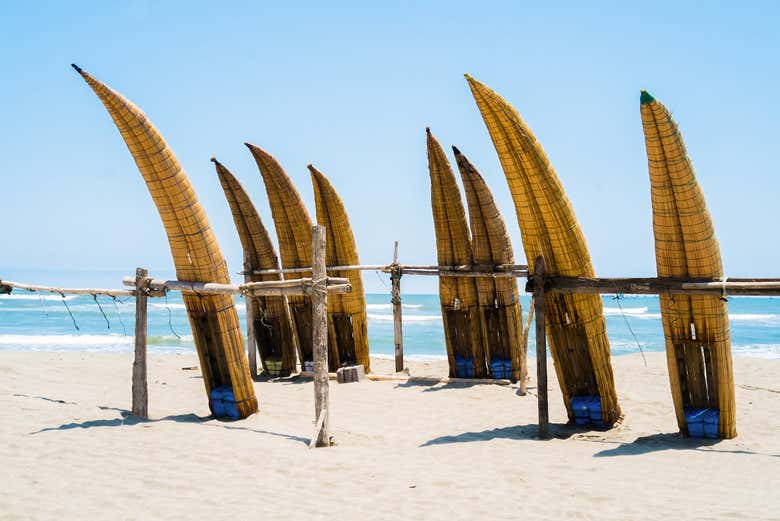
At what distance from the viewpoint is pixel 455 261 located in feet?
40.4

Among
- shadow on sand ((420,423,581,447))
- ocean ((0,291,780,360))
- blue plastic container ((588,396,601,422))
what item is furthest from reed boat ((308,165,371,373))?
blue plastic container ((588,396,601,422))

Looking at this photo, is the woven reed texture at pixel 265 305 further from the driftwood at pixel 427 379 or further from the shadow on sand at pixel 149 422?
the shadow on sand at pixel 149 422

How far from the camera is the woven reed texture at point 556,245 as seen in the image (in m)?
7.69

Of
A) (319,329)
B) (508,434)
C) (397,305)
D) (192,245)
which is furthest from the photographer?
(397,305)

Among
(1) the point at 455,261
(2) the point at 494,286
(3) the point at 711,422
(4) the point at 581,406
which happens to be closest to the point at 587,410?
(4) the point at 581,406

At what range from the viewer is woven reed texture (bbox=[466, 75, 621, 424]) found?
7.69 metres

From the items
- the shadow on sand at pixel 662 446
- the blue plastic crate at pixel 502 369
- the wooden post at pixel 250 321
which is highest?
the wooden post at pixel 250 321

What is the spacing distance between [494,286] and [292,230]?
13.0 ft

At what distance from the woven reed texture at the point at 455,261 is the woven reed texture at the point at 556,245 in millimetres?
3717

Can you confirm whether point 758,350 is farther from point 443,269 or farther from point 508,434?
point 508,434

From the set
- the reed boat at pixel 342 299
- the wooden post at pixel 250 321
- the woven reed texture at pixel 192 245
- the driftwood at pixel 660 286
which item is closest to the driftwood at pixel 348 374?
the reed boat at pixel 342 299

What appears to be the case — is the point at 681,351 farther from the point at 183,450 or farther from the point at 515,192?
the point at 183,450

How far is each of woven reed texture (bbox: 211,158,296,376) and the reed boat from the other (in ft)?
2.90

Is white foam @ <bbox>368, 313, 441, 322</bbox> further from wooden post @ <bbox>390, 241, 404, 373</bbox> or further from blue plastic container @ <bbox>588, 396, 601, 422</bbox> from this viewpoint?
blue plastic container @ <bbox>588, 396, 601, 422</bbox>
